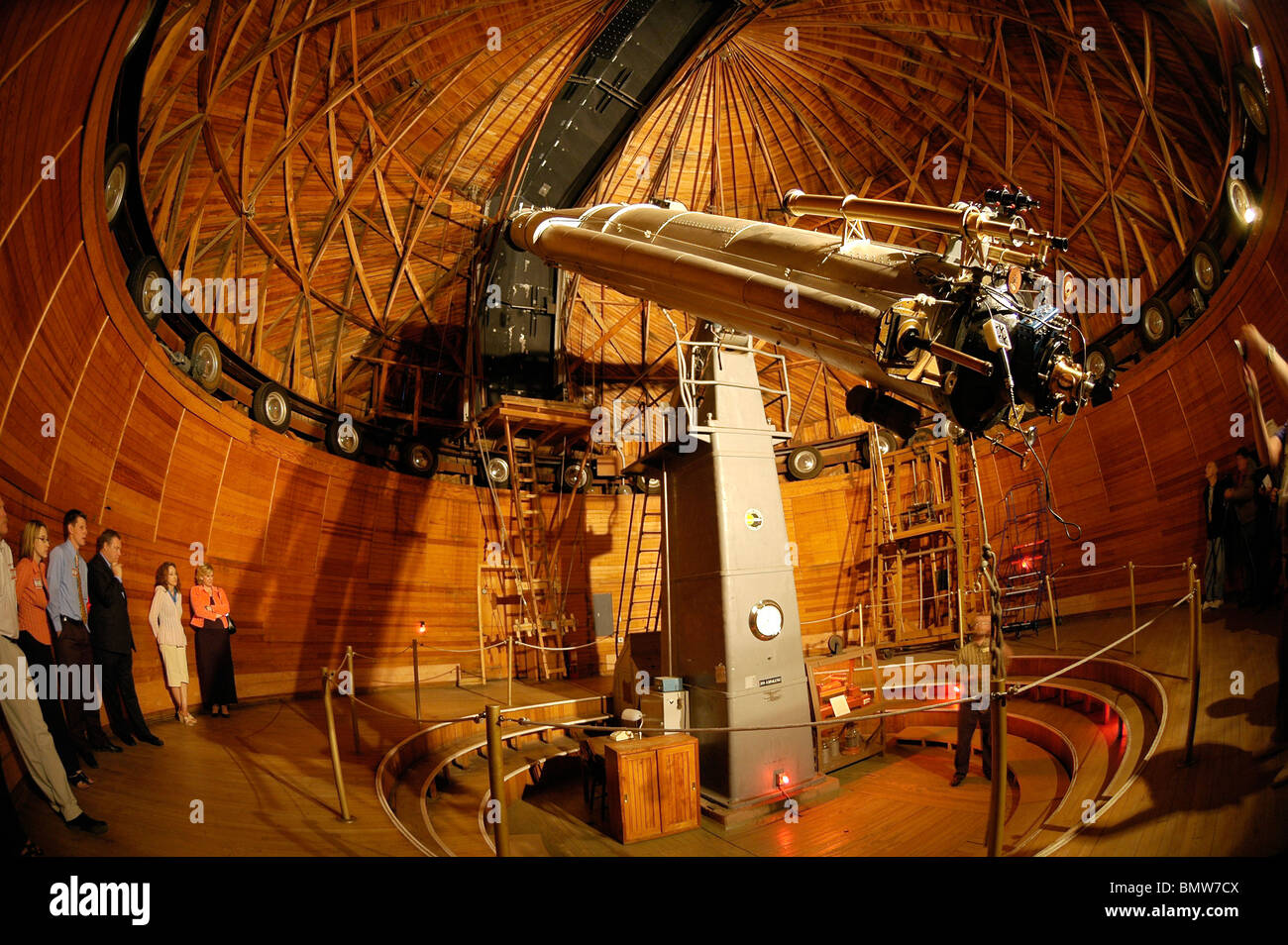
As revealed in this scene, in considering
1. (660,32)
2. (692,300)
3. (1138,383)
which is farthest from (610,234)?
(1138,383)

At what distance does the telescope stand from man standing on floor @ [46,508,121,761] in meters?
5.17

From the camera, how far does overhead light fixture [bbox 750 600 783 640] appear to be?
6750 millimetres

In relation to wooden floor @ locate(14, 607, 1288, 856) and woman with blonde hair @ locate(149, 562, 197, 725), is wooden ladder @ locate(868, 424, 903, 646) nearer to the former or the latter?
wooden floor @ locate(14, 607, 1288, 856)

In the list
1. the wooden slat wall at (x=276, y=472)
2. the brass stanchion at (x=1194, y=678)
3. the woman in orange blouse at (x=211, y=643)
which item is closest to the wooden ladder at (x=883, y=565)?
the wooden slat wall at (x=276, y=472)

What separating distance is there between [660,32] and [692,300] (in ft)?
23.9

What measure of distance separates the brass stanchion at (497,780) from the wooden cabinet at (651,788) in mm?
2634

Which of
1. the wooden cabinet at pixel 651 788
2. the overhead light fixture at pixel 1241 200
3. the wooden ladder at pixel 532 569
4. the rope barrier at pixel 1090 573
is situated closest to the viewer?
the wooden cabinet at pixel 651 788

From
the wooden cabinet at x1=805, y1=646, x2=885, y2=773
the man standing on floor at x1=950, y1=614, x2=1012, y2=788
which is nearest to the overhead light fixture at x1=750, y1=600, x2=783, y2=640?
the wooden cabinet at x1=805, y1=646, x2=885, y2=773

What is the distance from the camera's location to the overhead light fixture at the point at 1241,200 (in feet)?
22.0

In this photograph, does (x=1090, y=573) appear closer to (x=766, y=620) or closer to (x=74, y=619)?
(x=766, y=620)

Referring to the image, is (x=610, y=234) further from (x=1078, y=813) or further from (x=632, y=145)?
(x=632, y=145)

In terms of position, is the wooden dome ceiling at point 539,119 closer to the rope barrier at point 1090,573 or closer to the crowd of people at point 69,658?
the rope barrier at point 1090,573

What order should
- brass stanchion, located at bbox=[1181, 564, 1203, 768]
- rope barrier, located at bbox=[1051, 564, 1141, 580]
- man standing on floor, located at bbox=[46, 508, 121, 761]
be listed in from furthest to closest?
1. rope barrier, located at bbox=[1051, 564, 1141, 580]
2. man standing on floor, located at bbox=[46, 508, 121, 761]
3. brass stanchion, located at bbox=[1181, 564, 1203, 768]

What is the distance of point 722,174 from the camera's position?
1389 centimetres
